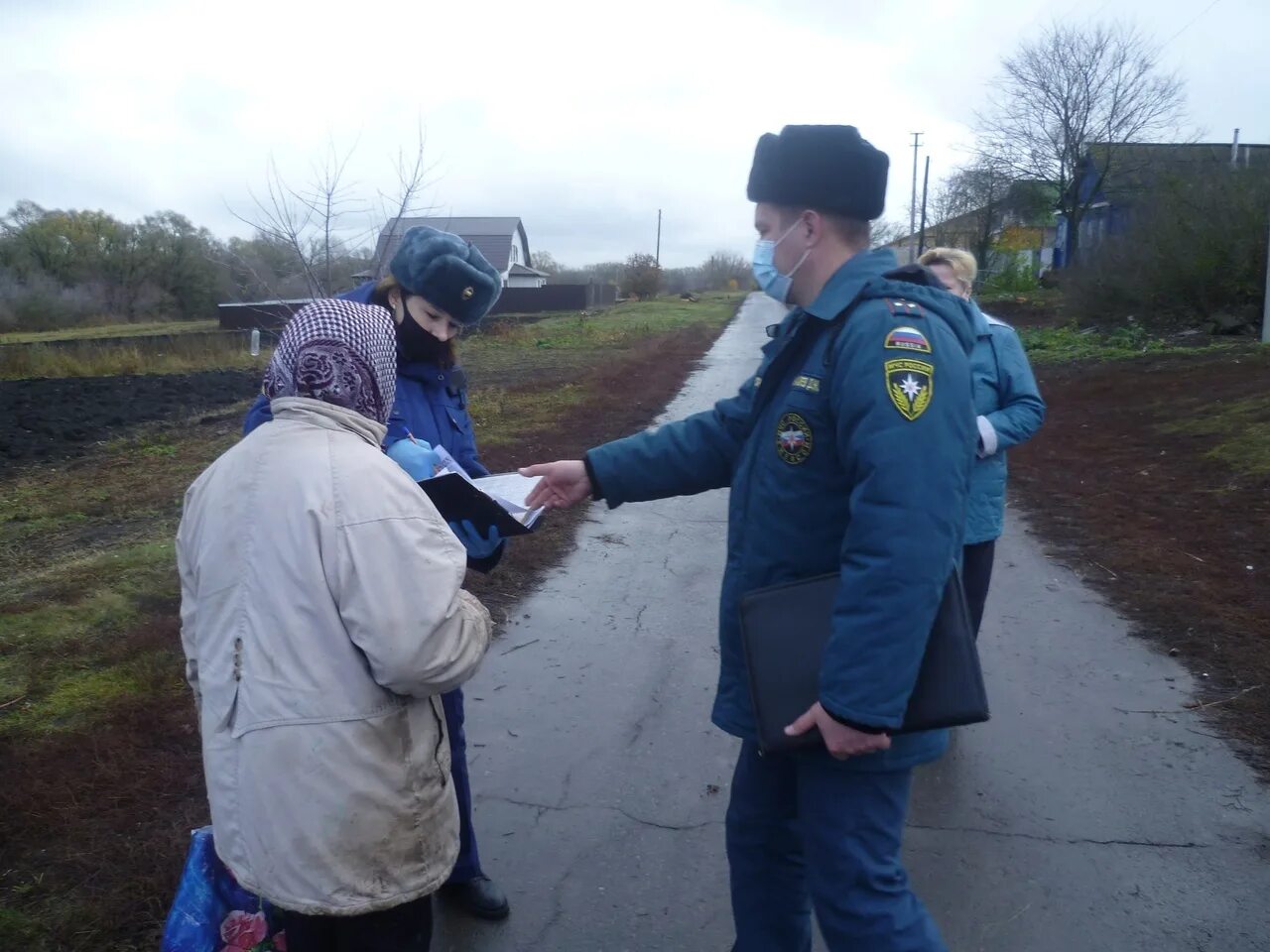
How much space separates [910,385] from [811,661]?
588 mm

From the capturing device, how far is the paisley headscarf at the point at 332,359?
2.12 metres

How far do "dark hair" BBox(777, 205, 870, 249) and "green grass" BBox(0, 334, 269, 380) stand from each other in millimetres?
24990

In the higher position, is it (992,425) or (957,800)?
(992,425)

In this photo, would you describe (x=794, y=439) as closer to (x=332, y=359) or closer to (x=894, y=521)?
(x=894, y=521)

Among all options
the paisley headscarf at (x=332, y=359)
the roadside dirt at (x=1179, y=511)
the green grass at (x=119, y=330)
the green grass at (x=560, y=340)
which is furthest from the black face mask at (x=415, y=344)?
the green grass at (x=119, y=330)

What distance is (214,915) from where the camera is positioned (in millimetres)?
2420

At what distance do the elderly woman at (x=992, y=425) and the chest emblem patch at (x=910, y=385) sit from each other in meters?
1.95

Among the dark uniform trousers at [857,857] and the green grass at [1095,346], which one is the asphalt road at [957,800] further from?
the green grass at [1095,346]

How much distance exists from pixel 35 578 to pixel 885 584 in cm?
589

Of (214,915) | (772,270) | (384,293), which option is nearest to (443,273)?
(384,293)

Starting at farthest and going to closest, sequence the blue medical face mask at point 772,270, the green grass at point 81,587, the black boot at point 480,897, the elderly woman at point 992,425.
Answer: the green grass at point 81,587 → the elderly woman at point 992,425 → the black boot at point 480,897 → the blue medical face mask at point 772,270

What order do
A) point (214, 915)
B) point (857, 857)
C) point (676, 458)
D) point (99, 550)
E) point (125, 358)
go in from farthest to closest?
point (125, 358), point (99, 550), point (676, 458), point (214, 915), point (857, 857)

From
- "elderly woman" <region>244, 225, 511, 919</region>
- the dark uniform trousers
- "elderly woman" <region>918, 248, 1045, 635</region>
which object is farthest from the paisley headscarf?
"elderly woman" <region>918, 248, 1045, 635</region>

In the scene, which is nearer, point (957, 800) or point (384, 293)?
point (384, 293)
